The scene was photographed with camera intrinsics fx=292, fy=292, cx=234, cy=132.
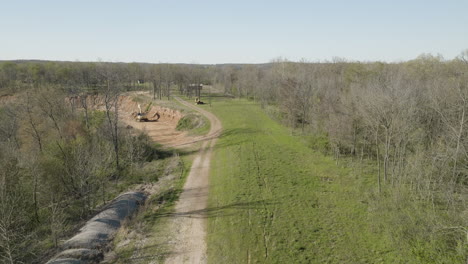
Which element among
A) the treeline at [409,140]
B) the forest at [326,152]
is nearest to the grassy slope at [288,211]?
the treeline at [409,140]

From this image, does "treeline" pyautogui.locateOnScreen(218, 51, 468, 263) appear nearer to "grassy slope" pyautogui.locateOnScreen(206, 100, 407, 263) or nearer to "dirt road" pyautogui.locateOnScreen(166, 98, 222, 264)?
"grassy slope" pyautogui.locateOnScreen(206, 100, 407, 263)

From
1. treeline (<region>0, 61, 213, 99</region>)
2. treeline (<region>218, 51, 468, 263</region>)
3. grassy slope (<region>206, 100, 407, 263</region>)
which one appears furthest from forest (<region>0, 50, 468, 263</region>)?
treeline (<region>0, 61, 213, 99</region>)

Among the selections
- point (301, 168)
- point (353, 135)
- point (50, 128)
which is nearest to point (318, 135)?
point (353, 135)

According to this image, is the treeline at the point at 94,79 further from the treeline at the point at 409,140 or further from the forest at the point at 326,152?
the treeline at the point at 409,140

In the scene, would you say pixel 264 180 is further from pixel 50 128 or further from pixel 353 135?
pixel 50 128

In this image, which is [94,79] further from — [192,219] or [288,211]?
[288,211]
